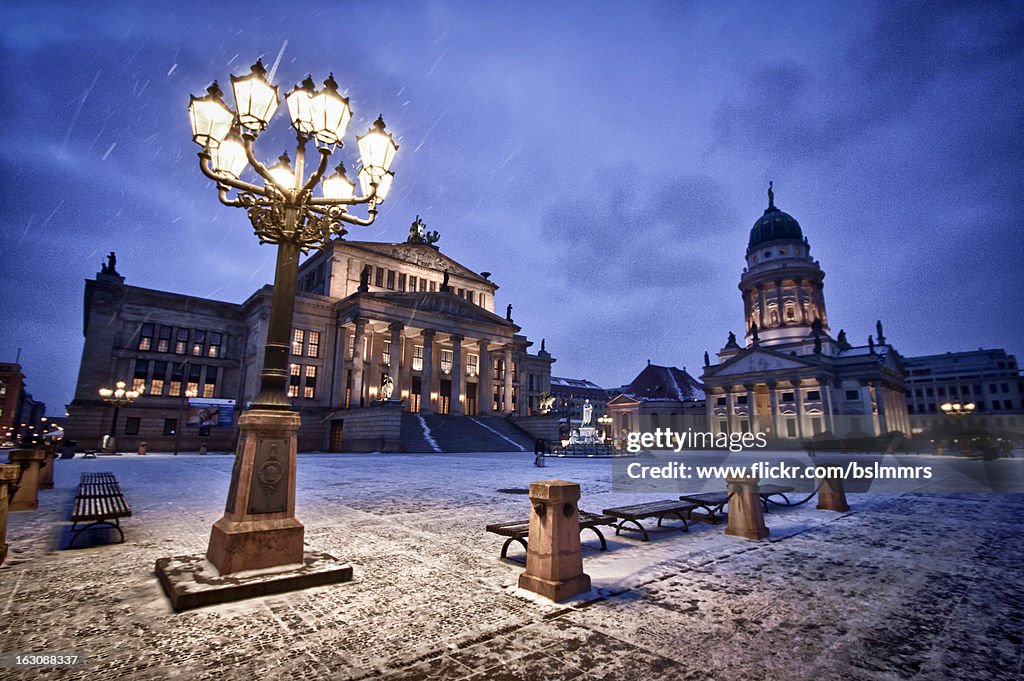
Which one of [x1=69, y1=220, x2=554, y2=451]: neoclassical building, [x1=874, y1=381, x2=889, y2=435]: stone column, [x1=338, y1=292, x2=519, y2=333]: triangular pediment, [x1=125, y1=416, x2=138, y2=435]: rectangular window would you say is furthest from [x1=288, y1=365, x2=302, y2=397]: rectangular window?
[x1=874, y1=381, x2=889, y2=435]: stone column

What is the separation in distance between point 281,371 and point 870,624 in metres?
6.75

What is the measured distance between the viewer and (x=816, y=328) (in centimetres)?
6769

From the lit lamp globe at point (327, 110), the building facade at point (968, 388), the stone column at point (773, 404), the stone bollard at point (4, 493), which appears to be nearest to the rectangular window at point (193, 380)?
the stone bollard at point (4, 493)

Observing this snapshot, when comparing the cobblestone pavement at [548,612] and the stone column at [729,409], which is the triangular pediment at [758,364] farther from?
the cobblestone pavement at [548,612]

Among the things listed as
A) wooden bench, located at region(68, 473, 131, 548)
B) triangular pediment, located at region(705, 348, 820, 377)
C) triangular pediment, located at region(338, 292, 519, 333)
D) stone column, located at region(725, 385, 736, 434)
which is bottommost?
wooden bench, located at region(68, 473, 131, 548)

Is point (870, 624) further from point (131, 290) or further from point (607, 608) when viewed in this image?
point (131, 290)

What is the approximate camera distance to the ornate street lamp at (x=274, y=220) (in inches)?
205

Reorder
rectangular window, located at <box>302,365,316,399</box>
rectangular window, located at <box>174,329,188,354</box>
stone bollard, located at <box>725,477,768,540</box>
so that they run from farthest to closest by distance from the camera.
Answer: rectangular window, located at <box>302,365,316,399</box> < rectangular window, located at <box>174,329,188,354</box> < stone bollard, located at <box>725,477,768,540</box>

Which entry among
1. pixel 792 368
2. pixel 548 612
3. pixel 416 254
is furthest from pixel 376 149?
pixel 792 368

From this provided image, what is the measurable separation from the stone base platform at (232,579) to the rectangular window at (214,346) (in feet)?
152

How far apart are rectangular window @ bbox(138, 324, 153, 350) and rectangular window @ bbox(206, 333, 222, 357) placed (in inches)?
176

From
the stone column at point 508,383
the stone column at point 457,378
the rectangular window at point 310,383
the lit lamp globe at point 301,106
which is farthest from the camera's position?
the stone column at point 508,383

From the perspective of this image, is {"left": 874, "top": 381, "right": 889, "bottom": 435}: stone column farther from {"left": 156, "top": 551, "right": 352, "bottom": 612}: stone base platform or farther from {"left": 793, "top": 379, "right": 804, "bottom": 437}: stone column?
{"left": 156, "top": 551, "right": 352, "bottom": 612}: stone base platform

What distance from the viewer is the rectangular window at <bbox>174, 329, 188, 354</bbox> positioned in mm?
42844
